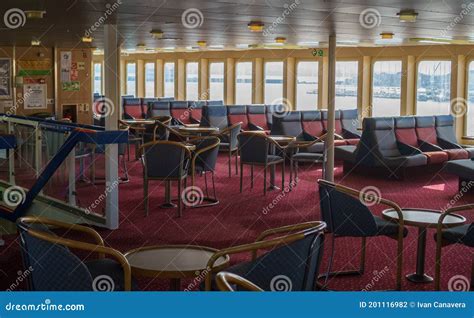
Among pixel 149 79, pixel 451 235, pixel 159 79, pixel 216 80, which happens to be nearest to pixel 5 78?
pixel 216 80

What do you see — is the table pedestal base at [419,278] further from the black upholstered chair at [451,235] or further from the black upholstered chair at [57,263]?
the black upholstered chair at [57,263]

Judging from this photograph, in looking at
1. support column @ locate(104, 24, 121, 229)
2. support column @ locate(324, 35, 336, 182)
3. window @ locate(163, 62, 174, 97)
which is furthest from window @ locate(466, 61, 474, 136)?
window @ locate(163, 62, 174, 97)

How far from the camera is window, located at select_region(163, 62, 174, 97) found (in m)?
21.9

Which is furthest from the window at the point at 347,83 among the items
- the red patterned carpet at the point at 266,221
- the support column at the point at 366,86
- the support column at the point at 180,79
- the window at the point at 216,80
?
the support column at the point at 180,79

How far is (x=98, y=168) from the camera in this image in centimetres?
A: 1255

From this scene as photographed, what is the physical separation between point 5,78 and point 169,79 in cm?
806

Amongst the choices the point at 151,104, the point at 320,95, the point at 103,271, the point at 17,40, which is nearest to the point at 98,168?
the point at 17,40

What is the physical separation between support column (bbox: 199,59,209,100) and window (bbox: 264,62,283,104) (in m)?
2.42

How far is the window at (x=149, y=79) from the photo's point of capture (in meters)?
22.6

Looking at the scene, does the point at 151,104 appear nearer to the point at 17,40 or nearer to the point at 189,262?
the point at 17,40

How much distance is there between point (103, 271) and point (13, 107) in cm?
1123

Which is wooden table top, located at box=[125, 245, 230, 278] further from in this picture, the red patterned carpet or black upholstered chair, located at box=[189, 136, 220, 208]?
black upholstered chair, located at box=[189, 136, 220, 208]

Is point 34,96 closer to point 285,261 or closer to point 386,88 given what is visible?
point 386,88

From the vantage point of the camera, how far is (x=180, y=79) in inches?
838
